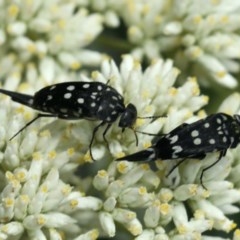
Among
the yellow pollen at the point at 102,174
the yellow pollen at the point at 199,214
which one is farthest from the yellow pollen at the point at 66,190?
the yellow pollen at the point at 199,214

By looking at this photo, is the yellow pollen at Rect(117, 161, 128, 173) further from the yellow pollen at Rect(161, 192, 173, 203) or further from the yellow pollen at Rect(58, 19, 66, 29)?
the yellow pollen at Rect(58, 19, 66, 29)

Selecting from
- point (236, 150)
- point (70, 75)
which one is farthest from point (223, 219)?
point (70, 75)

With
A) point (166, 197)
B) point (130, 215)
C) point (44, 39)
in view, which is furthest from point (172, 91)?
point (44, 39)

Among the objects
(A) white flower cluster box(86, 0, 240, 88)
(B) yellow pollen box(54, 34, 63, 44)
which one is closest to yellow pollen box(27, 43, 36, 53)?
(B) yellow pollen box(54, 34, 63, 44)

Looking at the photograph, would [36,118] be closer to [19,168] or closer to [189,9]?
[19,168]

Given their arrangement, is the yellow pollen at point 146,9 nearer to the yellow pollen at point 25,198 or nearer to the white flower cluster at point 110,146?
the white flower cluster at point 110,146

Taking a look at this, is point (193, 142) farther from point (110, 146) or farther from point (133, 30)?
point (133, 30)

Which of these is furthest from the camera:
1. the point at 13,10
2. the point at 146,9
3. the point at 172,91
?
the point at 146,9

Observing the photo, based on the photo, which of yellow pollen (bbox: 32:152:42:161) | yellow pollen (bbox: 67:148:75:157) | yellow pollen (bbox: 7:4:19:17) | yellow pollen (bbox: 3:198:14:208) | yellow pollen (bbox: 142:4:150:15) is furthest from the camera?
yellow pollen (bbox: 142:4:150:15)
